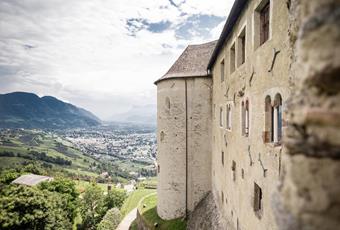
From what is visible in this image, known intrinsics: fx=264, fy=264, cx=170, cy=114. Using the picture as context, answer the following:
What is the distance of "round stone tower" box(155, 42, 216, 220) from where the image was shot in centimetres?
1941

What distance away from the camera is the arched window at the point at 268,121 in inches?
291

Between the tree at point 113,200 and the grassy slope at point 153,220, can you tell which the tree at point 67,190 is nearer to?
the tree at point 113,200

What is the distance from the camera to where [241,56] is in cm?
1106

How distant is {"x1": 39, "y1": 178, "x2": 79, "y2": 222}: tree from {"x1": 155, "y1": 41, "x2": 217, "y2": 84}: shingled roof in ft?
88.9

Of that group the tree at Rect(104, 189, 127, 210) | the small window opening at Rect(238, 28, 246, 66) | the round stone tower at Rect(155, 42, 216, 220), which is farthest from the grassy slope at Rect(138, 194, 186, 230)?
the tree at Rect(104, 189, 127, 210)

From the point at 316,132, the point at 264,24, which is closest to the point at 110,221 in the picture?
the point at 264,24

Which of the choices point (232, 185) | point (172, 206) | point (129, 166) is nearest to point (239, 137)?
point (232, 185)

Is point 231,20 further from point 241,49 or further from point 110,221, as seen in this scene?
point 110,221

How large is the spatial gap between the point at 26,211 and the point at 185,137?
56.6 ft

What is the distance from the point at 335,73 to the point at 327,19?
0.43m

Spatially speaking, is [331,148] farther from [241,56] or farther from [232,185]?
[232,185]

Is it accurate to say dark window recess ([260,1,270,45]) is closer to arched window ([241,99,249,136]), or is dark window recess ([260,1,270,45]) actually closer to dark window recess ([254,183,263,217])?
arched window ([241,99,249,136])

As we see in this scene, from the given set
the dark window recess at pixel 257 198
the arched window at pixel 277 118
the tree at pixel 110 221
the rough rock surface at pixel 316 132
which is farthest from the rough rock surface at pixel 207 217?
the tree at pixel 110 221

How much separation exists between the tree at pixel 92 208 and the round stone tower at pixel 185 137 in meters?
25.2
